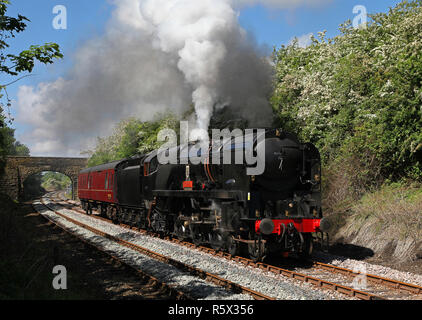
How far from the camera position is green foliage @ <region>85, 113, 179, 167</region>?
1077 inches

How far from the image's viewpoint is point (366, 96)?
15742 millimetres

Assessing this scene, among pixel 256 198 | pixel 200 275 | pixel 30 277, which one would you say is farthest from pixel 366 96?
pixel 30 277

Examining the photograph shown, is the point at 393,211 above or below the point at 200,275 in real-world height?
above

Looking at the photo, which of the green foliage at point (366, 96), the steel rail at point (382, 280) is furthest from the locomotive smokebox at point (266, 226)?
the green foliage at point (366, 96)

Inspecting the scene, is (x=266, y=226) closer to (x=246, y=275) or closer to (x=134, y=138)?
(x=246, y=275)

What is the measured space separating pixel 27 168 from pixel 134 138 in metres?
19.1

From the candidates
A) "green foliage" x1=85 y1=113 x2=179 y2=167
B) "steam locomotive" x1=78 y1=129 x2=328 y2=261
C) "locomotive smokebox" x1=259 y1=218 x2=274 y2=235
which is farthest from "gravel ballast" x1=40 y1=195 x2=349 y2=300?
"green foliage" x1=85 y1=113 x2=179 y2=167

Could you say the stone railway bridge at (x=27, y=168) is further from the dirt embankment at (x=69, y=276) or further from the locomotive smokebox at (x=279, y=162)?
the locomotive smokebox at (x=279, y=162)

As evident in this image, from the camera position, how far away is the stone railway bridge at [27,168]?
138 ft

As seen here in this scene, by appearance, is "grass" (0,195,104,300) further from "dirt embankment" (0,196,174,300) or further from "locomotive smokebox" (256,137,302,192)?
"locomotive smokebox" (256,137,302,192)

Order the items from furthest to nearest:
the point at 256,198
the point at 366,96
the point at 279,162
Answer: the point at 366,96 → the point at 279,162 → the point at 256,198

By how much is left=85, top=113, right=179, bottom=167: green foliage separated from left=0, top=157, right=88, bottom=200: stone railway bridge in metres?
2.32
